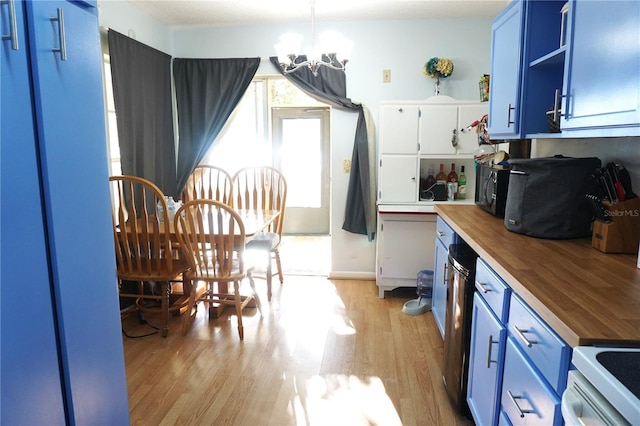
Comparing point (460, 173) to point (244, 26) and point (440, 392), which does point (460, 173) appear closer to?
point (440, 392)

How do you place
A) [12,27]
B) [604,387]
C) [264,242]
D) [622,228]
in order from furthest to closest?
[264,242]
[622,228]
[12,27]
[604,387]

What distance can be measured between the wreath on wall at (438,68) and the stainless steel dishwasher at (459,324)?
6.60 feet

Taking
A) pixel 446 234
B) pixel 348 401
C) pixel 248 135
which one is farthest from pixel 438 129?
pixel 348 401

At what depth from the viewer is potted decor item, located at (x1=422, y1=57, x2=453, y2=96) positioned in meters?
3.55

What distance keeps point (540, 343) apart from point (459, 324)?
0.81 m

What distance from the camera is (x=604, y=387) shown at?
2.59ft

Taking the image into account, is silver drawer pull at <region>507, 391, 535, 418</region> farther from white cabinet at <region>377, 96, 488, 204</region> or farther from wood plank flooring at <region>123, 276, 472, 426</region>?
white cabinet at <region>377, 96, 488, 204</region>

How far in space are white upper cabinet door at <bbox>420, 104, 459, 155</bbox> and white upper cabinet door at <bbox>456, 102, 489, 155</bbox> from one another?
4 centimetres

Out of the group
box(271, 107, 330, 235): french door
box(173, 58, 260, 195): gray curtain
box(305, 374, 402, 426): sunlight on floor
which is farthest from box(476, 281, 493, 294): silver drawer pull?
box(271, 107, 330, 235): french door

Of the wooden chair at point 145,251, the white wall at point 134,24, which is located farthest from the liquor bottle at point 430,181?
the white wall at point 134,24

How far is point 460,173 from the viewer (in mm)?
3805

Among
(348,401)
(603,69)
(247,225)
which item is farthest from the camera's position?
(247,225)

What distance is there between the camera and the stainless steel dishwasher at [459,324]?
6.23 ft

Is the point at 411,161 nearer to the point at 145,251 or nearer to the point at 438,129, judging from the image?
the point at 438,129
